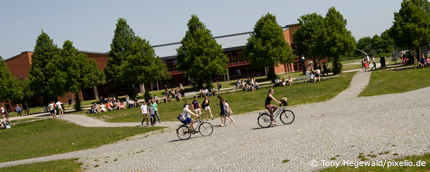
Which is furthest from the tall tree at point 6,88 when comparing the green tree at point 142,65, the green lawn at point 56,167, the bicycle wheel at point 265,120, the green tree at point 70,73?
the bicycle wheel at point 265,120

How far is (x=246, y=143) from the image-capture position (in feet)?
36.1

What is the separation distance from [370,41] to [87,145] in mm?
117478

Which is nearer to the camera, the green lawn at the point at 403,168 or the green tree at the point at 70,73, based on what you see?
the green lawn at the point at 403,168

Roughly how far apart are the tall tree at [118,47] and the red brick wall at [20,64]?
17.1m

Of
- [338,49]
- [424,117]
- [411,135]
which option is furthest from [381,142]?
[338,49]

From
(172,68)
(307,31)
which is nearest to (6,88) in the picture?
(172,68)

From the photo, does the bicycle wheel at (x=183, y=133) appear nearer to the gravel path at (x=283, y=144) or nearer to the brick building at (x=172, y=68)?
the gravel path at (x=283, y=144)

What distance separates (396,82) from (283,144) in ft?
58.5

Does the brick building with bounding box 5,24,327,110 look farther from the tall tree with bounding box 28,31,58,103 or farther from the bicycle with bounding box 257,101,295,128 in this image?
the bicycle with bounding box 257,101,295,128

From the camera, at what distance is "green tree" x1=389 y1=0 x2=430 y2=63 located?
103 ft

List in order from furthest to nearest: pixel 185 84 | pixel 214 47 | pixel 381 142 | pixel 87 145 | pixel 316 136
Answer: pixel 185 84 < pixel 214 47 < pixel 87 145 < pixel 316 136 < pixel 381 142

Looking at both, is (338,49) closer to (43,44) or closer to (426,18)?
(426,18)

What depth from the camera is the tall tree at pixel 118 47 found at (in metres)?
43.9

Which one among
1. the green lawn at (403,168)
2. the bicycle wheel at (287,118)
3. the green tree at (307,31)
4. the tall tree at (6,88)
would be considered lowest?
the green lawn at (403,168)
